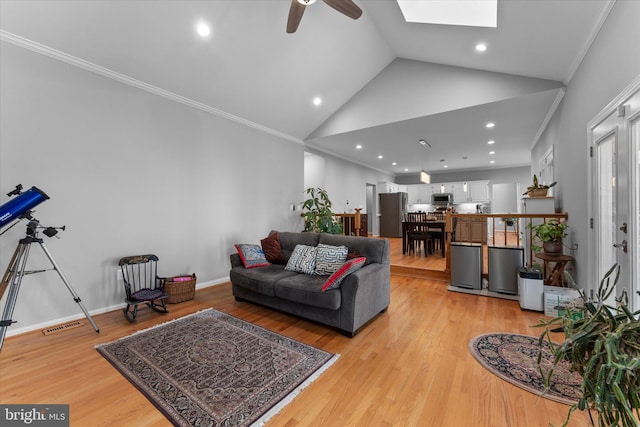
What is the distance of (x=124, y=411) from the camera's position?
165 centimetres

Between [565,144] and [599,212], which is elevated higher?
[565,144]

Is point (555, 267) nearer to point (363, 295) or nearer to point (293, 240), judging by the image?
point (363, 295)

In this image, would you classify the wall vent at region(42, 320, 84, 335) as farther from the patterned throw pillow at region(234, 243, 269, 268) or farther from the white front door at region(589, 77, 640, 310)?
the white front door at region(589, 77, 640, 310)

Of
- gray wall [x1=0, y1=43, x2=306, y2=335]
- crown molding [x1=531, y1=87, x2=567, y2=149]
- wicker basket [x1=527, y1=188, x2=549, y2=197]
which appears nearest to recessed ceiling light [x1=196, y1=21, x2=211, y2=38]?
gray wall [x1=0, y1=43, x2=306, y2=335]

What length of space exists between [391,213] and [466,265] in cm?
559

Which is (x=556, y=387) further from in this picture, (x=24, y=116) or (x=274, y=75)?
(x=24, y=116)

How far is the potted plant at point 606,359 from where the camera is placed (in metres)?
0.69

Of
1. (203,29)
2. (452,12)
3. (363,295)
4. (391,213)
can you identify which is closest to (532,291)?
(363,295)

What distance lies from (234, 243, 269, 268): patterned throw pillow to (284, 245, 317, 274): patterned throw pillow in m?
0.41

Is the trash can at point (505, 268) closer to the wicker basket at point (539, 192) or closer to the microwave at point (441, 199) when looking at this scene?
the wicker basket at point (539, 192)

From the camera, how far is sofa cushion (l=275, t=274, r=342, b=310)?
2.57 metres

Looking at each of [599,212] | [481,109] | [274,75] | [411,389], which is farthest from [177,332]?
[481,109]

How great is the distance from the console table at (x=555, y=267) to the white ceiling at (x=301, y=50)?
219 cm

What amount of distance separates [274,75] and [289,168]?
6.58 ft
